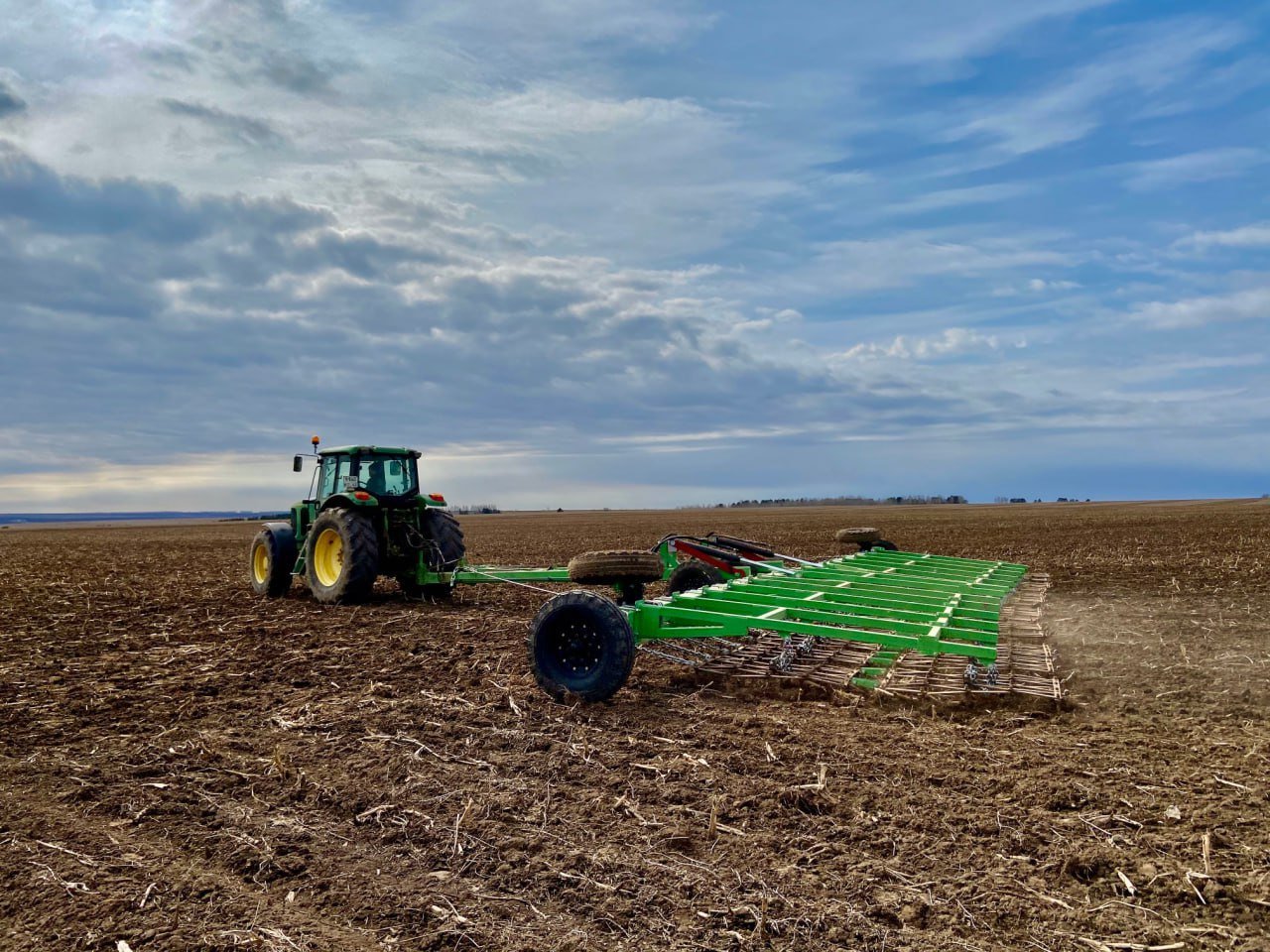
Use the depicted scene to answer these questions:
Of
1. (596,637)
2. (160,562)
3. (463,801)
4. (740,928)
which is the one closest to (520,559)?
(160,562)

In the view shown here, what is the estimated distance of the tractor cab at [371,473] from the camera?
476 inches

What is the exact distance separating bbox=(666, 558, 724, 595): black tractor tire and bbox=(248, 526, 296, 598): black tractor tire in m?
5.63

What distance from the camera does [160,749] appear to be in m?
5.55

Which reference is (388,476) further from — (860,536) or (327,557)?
(860,536)

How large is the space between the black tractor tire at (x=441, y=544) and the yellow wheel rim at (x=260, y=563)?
2.89 meters

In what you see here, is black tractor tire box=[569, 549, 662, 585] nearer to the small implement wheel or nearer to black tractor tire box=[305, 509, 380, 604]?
black tractor tire box=[305, 509, 380, 604]

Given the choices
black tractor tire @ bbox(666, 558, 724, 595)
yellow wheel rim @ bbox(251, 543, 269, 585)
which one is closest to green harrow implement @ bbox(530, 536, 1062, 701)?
black tractor tire @ bbox(666, 558, 724, 595)

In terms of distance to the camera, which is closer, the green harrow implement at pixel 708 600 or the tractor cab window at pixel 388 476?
the green harrow implement at pixel 708 600

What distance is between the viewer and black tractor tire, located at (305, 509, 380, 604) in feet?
36.6

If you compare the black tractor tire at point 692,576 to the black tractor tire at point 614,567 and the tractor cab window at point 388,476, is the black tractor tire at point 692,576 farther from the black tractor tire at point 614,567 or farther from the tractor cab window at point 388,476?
the tractor cab window at point 388,476

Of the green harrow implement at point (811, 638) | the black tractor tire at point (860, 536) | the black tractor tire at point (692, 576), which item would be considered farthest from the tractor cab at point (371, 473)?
the black tractor tire at point (860, 536)

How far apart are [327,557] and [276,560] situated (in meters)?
1.29

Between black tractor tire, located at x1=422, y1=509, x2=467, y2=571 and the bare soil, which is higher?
black tractor tire, located at x1=422, y1=509, x2=467, y2=571

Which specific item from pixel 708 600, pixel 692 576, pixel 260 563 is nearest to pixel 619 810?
pixel 708 600
